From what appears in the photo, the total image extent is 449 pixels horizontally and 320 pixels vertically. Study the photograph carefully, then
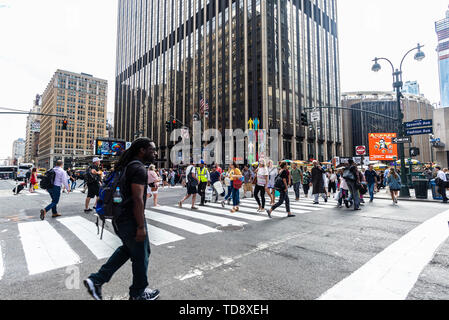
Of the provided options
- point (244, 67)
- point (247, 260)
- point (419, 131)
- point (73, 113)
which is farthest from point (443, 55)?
point (73, 113)

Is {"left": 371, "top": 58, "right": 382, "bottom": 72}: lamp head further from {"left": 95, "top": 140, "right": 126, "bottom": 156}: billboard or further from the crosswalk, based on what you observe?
{"left": 95, "top": 140, "right": 126, "bottom": 156}: billboard

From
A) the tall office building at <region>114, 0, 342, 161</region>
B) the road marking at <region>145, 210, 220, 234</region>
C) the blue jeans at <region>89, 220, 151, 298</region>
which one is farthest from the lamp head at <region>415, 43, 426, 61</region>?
the tall office building at <region>114, 0, 342, 161</region>

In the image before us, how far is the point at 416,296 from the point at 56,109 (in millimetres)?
137372

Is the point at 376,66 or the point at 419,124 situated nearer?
the point at 419,124

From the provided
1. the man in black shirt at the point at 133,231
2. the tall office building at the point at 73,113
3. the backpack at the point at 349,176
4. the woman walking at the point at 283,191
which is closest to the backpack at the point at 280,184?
the woman walking at the point at 283,191

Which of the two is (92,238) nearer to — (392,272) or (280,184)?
(280,184)

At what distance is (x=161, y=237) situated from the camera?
513 cm

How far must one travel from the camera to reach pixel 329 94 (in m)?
55.5

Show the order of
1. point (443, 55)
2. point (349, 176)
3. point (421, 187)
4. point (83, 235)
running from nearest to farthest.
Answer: point (83, 235), point (349, 176), point (421, 187), point (443, 55)

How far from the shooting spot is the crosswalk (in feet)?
12.7

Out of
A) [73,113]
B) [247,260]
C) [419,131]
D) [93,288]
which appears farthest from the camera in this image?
[73,113]

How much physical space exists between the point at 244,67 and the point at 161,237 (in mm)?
41956

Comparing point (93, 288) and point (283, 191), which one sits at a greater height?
point (283, 191)
